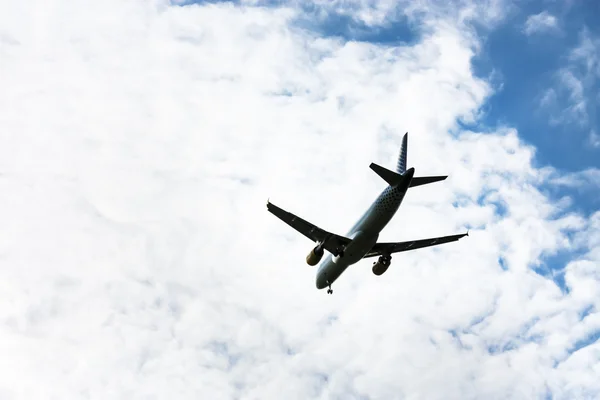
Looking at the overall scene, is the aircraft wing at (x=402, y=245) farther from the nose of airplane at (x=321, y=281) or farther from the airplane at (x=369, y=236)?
the nose of airplane at (x=321, y=281)

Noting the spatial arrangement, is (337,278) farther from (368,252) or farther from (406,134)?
(406,134)

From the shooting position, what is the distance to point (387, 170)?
46469mm

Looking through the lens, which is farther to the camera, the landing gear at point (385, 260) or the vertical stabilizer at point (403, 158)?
the landing gear at point (385, 260)

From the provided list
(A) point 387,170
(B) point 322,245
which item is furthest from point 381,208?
(B) point 322,245

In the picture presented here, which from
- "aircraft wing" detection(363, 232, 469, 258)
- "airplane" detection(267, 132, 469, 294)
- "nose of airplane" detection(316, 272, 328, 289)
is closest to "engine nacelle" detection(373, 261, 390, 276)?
"airplane" detection(267, 132, 469, 294)

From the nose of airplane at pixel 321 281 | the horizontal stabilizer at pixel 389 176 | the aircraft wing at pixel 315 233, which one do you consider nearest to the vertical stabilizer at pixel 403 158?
the horizontal stabilizer at pixel 389 176

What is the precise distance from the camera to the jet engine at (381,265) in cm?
5591

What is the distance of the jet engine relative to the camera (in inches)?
2201

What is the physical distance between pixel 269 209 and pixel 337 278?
1153cm

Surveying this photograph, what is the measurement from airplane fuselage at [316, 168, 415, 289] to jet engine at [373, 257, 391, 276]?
3106mm

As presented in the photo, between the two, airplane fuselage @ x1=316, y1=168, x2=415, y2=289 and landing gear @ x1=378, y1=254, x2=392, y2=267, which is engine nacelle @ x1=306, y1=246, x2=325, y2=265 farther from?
landing gear @ x1=378, y1=254, x2=392, y2=267

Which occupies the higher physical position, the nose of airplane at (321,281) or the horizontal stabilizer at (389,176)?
the horizontal stabilizer at (389,176)

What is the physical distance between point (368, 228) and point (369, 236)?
1014 mm

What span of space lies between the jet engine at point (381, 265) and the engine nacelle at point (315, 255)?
6.50 metres
